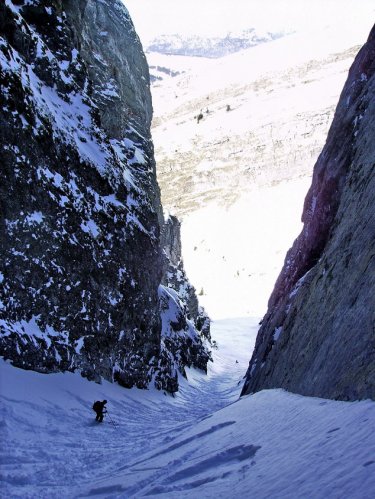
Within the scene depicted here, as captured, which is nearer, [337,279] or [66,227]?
[337,279]

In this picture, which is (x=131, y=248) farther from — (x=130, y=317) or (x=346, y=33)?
(x=346, y=33)

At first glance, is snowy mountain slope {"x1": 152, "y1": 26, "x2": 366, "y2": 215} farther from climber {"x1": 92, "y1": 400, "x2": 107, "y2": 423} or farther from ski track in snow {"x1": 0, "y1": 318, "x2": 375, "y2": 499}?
ski track in snow {"x1": 0, "y1": 318, "x2": 375, "y2": 499}

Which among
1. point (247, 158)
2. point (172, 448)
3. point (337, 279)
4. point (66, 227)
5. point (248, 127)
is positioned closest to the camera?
point (172, 448)

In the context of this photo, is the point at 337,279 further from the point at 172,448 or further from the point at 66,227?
the point at 66,227

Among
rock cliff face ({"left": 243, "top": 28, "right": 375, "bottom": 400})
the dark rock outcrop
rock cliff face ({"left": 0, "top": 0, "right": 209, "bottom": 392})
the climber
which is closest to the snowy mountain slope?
the dark rock outcrop

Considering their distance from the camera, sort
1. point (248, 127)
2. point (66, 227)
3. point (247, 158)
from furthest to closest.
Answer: point (248, 127) → point (247, 158) → point (66, 227)

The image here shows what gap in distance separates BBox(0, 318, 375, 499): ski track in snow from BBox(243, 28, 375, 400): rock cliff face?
700 millimetres

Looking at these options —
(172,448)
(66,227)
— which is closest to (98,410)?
(172,448)

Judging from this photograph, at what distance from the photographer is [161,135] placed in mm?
146125

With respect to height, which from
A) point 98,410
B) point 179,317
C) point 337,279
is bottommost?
point 98,410

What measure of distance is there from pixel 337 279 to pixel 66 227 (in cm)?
1109

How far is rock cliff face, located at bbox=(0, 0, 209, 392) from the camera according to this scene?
14.9 meters

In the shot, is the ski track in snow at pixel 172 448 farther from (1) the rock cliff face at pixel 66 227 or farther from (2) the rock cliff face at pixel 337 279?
(1) the rock cliff face at pixel 66 227

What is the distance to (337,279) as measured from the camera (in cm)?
1014
